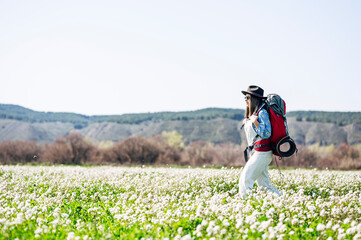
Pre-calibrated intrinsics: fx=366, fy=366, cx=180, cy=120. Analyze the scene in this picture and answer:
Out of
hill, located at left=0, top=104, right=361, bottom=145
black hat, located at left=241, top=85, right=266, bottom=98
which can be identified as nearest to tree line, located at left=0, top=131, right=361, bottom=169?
black hat, located at left=241, top=85, right=266, bottom=98

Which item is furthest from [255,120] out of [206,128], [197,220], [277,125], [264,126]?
[206,128]

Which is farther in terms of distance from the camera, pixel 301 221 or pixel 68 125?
pixel 68 125

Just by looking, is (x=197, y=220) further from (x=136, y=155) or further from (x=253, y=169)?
(x=136, y=155)

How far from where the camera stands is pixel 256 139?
757 centimetres

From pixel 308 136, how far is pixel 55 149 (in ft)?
358

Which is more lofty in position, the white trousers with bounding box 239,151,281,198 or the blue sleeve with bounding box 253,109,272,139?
the blue sleeve with bounding box 253,109,272,139

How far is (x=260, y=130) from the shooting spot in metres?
7.29

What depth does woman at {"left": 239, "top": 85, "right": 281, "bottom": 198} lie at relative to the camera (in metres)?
7.34

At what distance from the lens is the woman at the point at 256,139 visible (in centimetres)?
734

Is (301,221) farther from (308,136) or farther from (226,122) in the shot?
(226,122)

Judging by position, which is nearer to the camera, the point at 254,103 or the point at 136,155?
the point at 254,103

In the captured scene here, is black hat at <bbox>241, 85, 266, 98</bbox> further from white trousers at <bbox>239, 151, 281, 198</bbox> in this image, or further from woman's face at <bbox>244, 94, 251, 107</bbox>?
white trousers at <bbox>239, 151, 281, 198</bbox>

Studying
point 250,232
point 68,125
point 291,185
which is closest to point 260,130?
point 250,232

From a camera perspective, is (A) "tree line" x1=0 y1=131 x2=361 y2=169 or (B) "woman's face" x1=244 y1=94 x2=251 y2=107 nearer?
(B) "woman's face" x1=244 y1=94 x2=251 y2=107
